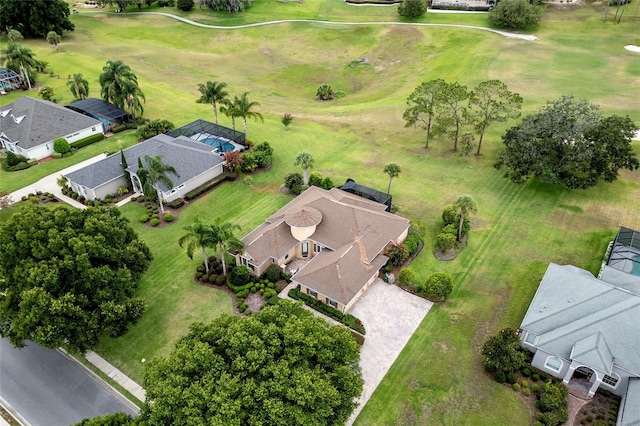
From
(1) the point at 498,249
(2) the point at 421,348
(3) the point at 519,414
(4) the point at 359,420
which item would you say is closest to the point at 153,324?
(4) the point at 359,420

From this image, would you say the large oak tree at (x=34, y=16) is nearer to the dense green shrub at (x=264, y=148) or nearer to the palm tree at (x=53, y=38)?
the palm tree at (x=53, y=38)

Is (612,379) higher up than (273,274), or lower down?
lower down

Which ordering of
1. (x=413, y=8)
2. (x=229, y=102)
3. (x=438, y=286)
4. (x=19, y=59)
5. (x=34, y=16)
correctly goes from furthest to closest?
(x=413, y=8)
(x=34, y=16)
(x=19, y=59)
(x=229, y=102)
(x=438, y=286)

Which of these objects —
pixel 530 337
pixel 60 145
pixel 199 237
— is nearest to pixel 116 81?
pixel 60 145

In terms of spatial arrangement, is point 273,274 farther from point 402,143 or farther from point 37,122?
point 37,122

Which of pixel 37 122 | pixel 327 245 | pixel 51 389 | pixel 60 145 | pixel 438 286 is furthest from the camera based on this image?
pixel 37 122

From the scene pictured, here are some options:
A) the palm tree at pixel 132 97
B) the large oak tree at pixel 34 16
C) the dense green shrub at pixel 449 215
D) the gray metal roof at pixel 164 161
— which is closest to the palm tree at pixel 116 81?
the palm tree at pixel 132 97
